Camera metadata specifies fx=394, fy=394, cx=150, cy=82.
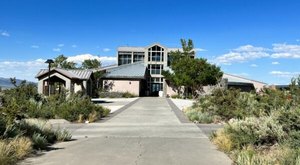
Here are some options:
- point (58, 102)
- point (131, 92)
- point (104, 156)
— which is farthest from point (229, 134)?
point (131, 92)

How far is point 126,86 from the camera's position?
195 feet

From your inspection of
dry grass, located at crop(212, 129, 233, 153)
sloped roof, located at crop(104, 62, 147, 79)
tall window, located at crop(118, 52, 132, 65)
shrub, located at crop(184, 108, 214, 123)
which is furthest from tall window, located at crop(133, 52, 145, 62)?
dry grass, located at crop(212, 129, 233, 153)

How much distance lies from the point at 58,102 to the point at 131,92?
120ft

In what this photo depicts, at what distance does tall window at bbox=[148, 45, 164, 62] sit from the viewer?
6756 cm

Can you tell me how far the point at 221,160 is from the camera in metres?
9.20

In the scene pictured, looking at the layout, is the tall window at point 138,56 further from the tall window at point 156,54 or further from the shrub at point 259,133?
the shrub at point 259,133

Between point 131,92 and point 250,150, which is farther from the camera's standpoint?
point 131,92

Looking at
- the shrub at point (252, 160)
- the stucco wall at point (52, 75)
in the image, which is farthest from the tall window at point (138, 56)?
the shrub at point (252, 160)

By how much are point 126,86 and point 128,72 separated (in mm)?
2952

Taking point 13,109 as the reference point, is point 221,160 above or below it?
below

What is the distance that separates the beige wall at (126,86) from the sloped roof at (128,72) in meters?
0.79

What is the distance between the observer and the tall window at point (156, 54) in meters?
67.6

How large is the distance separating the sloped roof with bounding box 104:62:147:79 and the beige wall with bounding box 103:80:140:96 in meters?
0.79

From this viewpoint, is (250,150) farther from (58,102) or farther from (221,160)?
(58,102)
